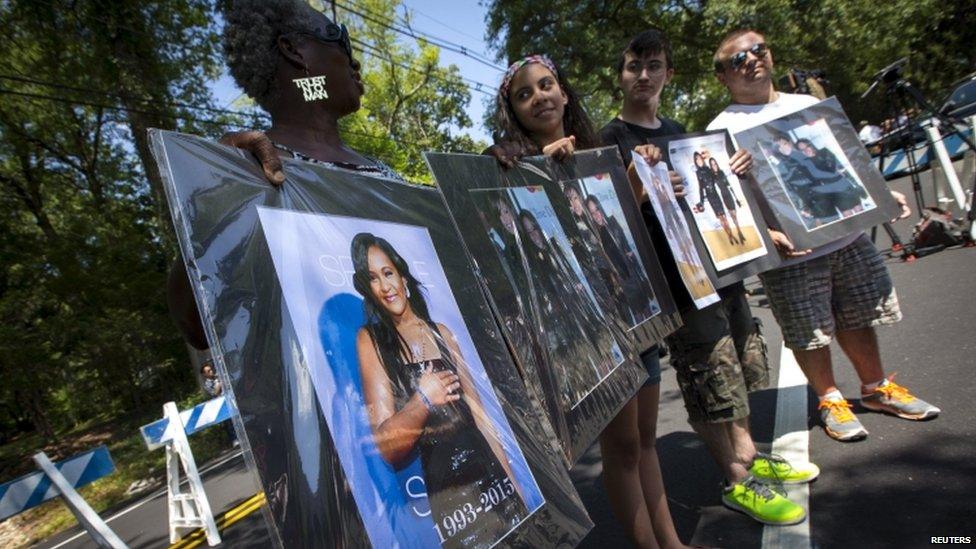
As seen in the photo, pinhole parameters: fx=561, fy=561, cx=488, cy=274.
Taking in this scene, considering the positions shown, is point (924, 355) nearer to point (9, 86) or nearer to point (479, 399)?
point (479, 399)

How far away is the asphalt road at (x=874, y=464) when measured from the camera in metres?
2.17

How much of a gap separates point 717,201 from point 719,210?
5 cm

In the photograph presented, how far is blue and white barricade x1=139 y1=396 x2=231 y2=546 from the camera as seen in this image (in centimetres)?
465

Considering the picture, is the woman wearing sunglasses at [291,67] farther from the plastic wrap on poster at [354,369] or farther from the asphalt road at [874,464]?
the asphalt road at [874,464]

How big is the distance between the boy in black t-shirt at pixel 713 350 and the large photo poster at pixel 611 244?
25cm

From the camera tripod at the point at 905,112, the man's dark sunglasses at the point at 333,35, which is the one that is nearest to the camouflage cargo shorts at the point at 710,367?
the man's dark sunglasses at the point at 333,35

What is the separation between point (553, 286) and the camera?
1.44 metres

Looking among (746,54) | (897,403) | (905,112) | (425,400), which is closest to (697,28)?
(905,112)

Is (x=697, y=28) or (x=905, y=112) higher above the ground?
(x=697, y=28)

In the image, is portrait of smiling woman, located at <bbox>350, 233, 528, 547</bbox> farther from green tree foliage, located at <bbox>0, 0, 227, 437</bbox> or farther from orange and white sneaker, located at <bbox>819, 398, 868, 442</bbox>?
green tree foliage, located at <bbox>0, 0, 227, 437</bbox>

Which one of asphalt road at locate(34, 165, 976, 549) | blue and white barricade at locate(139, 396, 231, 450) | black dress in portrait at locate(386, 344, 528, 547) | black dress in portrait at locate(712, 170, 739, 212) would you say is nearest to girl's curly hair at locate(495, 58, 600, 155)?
black dress in portrait at locate(712, 170, 739, 212)

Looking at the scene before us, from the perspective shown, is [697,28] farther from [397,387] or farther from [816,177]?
[397,387]

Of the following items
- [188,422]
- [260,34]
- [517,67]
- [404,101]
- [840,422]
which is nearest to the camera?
[260,34]

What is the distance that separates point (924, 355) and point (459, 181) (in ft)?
12.2
